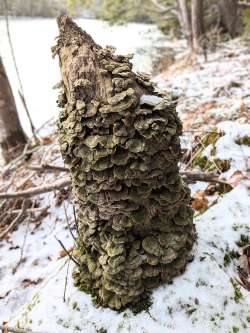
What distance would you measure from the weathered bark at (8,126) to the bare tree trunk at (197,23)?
21.2ft

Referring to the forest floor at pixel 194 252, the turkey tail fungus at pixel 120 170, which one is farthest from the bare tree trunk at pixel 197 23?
the turkey tail fungus at pixel 120 170

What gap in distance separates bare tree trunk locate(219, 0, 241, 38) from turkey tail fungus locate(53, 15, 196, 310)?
10750 mm

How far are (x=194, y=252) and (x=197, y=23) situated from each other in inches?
360

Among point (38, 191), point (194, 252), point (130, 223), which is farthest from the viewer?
point (38, 191)

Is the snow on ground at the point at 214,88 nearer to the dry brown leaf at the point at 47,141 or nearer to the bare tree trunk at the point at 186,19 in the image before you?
the bare tree trunk at the point at 186,19

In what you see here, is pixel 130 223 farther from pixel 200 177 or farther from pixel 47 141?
pixel 47 141

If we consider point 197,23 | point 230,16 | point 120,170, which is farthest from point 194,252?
point 230,16

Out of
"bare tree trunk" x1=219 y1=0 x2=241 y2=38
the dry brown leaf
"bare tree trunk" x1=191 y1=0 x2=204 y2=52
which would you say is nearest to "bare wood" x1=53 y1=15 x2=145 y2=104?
the dry brown leaf

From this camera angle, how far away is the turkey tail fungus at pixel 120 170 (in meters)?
1.59

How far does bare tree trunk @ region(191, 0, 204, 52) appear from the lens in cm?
940

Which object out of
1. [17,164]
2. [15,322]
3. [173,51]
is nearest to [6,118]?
[17,164]

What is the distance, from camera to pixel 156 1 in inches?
508

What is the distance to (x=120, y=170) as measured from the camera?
1.61 meters

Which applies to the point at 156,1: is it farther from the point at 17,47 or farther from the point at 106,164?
the point at 106,164
